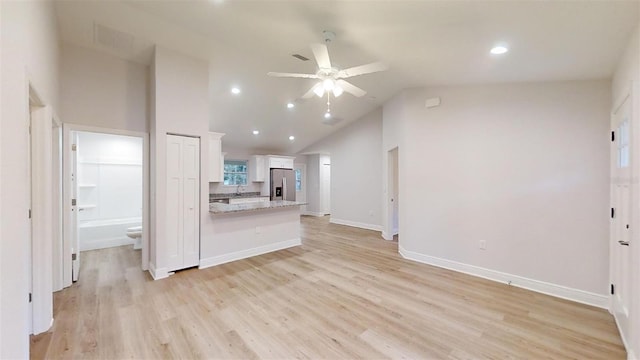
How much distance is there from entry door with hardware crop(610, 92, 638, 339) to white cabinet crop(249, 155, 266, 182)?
7402mm

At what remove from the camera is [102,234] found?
194 inches

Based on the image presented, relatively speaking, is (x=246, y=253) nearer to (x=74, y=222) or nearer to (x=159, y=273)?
(x=159, y=273)

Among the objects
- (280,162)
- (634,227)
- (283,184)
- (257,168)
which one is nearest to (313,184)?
(283,184)

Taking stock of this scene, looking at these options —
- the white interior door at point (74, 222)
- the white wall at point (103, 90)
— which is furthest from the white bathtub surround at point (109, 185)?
the white wall at point (103, 90)

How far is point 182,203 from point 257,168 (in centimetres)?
451

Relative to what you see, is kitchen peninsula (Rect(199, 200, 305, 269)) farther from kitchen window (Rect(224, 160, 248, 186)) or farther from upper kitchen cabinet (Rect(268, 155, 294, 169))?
kitchen window (Rect(224, 160, 248, 186))

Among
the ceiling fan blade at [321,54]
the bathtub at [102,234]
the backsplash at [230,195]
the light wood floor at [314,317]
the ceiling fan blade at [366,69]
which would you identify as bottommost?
the light wood floor at [314,317]

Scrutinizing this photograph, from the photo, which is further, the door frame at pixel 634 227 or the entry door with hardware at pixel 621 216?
the entry door with hardware at pixel 621 216

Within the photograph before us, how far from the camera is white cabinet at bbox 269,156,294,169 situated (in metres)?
8.33

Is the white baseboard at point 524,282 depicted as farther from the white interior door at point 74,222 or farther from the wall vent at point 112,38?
the wall vent at point 112,38

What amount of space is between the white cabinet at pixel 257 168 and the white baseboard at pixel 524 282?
17.6 feet

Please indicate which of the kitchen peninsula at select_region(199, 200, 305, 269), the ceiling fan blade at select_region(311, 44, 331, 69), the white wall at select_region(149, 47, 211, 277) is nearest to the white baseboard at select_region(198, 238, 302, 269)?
the kitchen peninsula at select_region(199, 200, 305, 269)

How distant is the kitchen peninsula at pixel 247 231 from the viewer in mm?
3982

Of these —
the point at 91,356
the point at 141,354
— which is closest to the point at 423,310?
the point at 141,354
